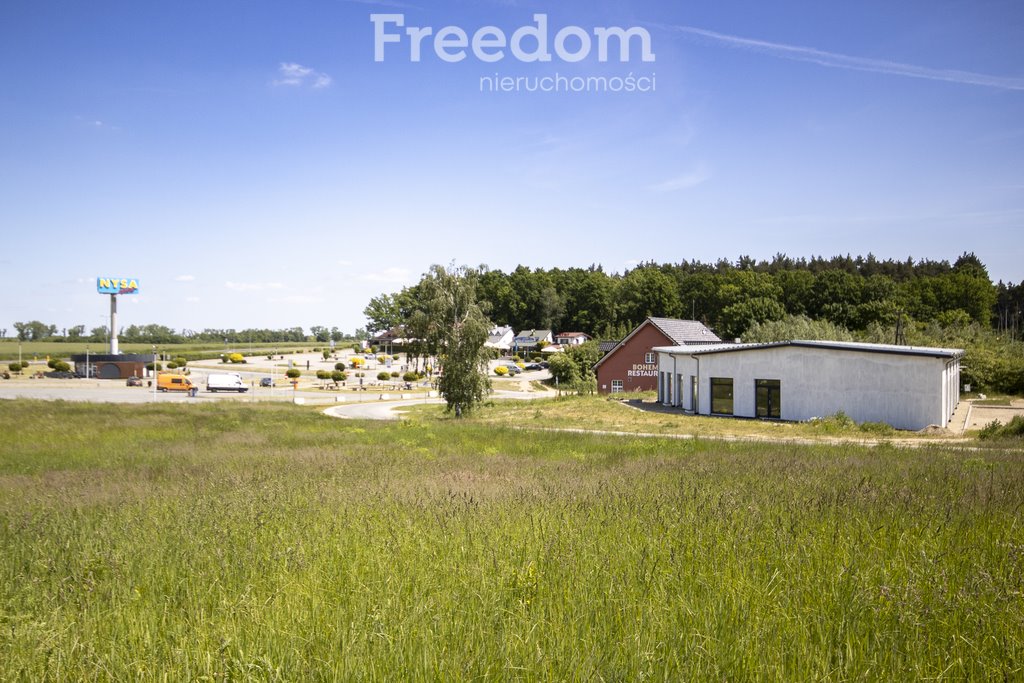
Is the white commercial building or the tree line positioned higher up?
the tree line

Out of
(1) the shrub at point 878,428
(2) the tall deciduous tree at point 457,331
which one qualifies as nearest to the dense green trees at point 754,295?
(2) the tall deciduous tree at point 457,331

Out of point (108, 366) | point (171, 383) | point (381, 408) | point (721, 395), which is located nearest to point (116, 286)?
point (108, 366)

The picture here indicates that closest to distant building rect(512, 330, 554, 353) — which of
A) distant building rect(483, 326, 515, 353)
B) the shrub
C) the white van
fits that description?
distant building rect(483, 326, 515, 353)

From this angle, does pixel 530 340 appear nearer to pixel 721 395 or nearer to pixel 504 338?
→ pixel 504 338

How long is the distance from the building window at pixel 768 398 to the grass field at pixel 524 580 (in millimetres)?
26514

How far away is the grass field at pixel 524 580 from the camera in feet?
13.3

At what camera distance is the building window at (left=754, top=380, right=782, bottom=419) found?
1403 inches

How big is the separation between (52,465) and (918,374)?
115 ft

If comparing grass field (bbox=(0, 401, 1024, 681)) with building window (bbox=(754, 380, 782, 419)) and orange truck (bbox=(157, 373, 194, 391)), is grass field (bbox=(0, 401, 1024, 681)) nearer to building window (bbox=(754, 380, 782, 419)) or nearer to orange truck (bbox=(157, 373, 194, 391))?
building window (bbox=(754, 380, 782, 419))

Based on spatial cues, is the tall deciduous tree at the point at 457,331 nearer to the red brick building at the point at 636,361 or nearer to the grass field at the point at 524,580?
the red brick building at the point at 636,361

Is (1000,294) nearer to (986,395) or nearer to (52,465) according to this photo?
(986,395)

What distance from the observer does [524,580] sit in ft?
17.2

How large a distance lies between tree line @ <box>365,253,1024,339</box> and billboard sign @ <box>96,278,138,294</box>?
39753 millimetres

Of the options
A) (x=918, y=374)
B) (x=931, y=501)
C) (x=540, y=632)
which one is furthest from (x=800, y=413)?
(x=540, y=632)
